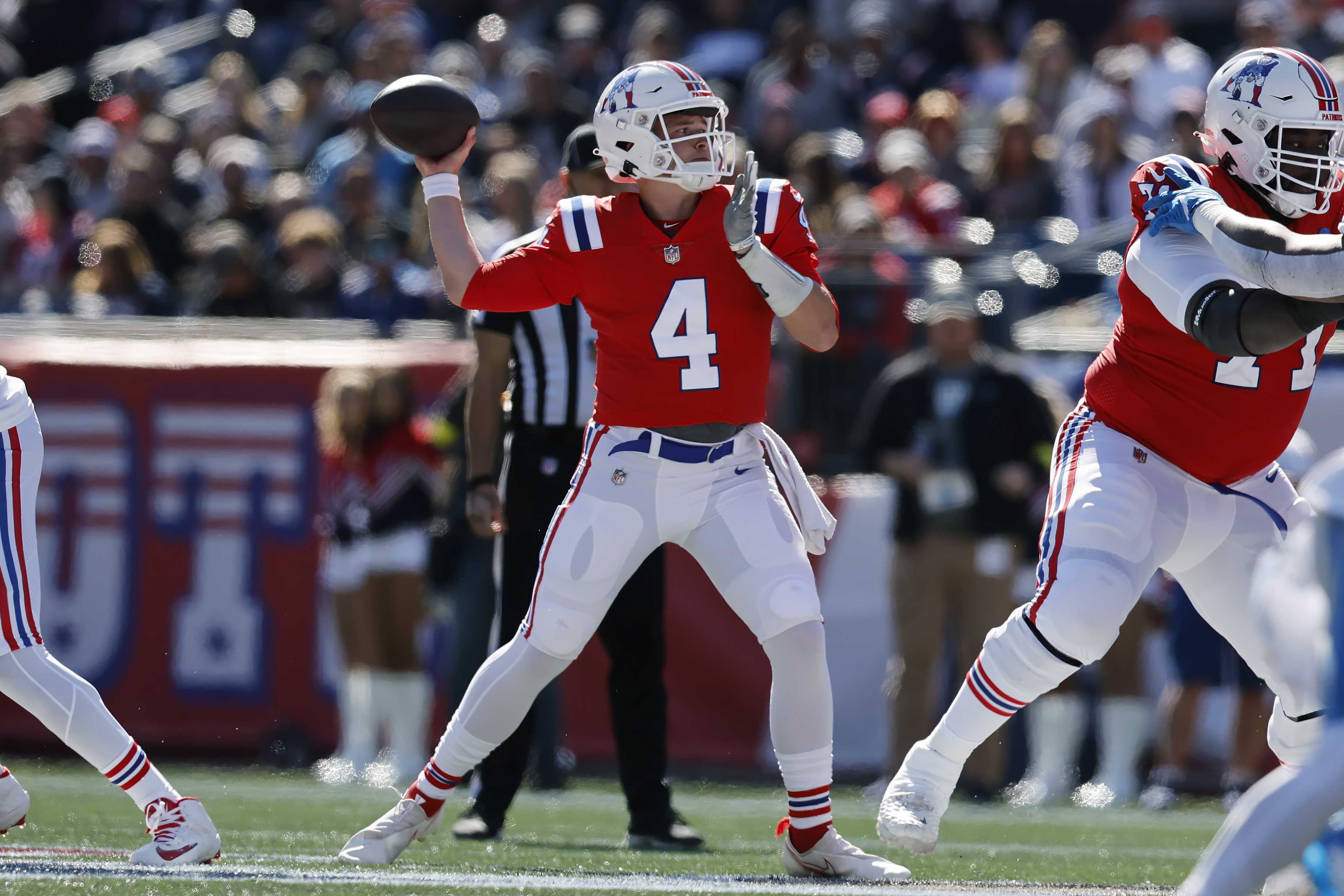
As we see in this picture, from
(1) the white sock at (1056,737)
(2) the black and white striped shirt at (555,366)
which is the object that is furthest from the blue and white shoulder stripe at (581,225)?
(1) the white sock at (1056,737)

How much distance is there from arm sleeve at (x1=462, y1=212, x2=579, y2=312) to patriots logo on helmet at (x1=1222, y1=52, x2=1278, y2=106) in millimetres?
1481

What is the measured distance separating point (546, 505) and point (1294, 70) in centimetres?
242

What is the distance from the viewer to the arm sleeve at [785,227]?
4.25 m

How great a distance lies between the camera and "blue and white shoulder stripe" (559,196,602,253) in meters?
4.29

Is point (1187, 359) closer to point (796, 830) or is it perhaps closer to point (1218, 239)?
point (1218, 239)

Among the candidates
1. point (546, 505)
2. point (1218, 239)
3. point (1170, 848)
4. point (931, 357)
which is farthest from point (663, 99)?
point (931, 357)

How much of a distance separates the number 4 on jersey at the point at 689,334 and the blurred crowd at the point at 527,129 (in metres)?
3.49

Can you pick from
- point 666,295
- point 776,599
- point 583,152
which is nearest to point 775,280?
point 666,295

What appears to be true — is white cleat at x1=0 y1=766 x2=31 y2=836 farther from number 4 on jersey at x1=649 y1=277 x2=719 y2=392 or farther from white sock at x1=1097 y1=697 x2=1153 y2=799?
white sock at x1=1097 y1=697 x2=1153 y2=799

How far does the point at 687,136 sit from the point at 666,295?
361mm

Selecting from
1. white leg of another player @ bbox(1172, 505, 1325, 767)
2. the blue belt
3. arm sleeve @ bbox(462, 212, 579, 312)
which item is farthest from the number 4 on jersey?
white leg of another player @ bbox(1172, 505, 1325, 767)

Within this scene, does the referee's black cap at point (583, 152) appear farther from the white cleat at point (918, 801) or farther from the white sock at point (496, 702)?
the white cleat at point (918, 801)

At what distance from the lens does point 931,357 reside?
7613mm

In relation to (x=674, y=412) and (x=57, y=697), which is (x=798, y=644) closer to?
(x=674, y=412)
